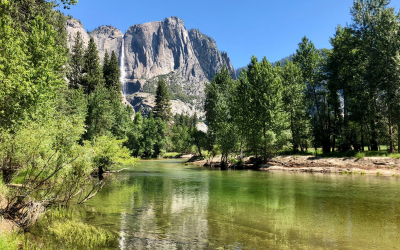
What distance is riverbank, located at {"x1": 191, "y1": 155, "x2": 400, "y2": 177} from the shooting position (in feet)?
93.1

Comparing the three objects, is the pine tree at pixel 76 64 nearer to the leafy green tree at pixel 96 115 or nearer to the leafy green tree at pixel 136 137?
the leafy green tree at pixel 96 115

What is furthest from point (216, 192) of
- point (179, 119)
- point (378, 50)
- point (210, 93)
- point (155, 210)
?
point (179, 119)

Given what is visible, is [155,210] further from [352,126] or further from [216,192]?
[352,126]

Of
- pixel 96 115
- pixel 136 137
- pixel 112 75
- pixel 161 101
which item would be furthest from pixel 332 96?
pixel 161 101

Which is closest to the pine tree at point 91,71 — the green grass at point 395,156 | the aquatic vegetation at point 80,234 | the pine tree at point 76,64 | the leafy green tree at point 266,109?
the pine tree at point 76,64

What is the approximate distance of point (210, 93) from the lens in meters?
61.9

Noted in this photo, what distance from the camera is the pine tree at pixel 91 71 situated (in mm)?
58469

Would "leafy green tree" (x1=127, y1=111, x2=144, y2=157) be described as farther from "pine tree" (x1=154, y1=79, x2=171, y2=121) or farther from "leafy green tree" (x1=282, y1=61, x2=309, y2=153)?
"leafy green tree" (x1=282, y1=61, x2=309, y2=153)

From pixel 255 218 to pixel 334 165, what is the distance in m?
26.5

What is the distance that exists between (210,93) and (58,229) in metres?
54.3

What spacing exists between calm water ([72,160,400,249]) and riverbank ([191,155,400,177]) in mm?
10755

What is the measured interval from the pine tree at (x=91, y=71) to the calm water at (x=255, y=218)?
46.9 metres

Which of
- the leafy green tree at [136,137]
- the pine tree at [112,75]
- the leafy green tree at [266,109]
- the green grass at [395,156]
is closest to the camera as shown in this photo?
the green grass at [395,156]

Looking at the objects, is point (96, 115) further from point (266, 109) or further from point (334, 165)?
point (334, 165)
